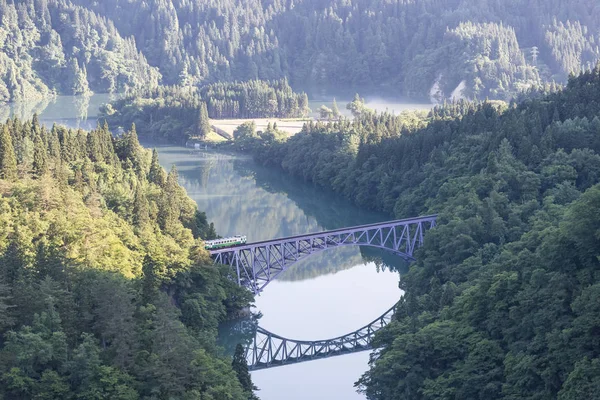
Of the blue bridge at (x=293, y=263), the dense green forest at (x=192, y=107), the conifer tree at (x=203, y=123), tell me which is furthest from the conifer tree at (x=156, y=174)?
the dense green forest at (x=192, y=107)

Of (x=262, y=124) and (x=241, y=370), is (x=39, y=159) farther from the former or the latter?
(x=262, y=124)

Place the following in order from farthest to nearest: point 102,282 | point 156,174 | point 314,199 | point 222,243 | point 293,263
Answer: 1. point 314,199
2. point 156,174
3. point 293,263
4. point 222,243
5. point 102,282

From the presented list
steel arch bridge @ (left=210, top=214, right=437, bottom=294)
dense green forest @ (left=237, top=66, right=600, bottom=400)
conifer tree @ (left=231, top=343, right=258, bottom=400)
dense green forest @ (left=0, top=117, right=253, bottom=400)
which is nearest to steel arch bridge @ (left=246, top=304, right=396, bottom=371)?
dense green forest @ (left=0, top=117, right=253, bottom=400)

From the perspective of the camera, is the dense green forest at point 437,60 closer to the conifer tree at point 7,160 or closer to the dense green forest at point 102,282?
the dense green forest at point 102,282

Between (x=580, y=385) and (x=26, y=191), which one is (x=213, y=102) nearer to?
(x=26, y=191)

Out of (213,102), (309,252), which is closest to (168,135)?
(213,102)

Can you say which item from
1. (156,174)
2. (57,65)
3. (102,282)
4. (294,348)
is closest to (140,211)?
(294,348)
